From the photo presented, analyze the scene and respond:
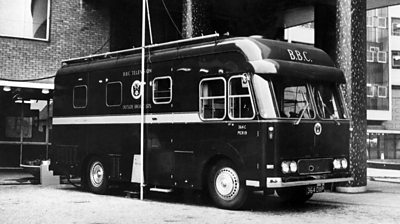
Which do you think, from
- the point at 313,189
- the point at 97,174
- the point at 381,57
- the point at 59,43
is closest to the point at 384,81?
the point at 381,57

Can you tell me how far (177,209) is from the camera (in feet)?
36.1

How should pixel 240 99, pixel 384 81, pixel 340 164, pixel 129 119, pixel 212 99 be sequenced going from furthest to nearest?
pixel 384 81
pixel 129 119
pixel 340 164
pixel 212 99
pixel 240 99

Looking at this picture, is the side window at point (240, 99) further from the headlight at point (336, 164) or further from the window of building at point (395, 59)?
the window of building at point (395, 59)

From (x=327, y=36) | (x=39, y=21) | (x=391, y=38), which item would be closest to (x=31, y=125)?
(x=39, y=21)

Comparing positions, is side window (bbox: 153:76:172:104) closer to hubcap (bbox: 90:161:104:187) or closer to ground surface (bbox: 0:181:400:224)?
ground surface (bbox: 0:181:400:224)

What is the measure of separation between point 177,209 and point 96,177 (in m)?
3.71

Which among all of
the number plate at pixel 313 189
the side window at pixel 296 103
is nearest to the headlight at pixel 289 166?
the number plate at pixel 313 189

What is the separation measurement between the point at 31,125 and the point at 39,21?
3.81m

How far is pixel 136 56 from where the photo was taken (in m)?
13.2

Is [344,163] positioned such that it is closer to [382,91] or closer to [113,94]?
[113,94]

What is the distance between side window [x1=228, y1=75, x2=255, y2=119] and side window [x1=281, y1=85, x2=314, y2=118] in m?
0.64

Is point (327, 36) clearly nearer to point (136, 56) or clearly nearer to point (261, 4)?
point (261, 4)

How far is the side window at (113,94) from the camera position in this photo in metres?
13.4

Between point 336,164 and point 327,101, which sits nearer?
point 336,164
